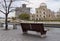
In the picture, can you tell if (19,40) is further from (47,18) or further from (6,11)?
(47,18)

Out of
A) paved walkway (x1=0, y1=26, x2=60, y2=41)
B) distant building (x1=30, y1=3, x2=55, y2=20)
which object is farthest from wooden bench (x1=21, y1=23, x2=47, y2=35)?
distant building (x1=30, y1=3, x2=55, y2=20)

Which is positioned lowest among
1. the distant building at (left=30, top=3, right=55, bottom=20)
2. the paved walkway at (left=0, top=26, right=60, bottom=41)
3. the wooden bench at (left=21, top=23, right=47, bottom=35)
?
the paved walkway at (left=0, top=26, right=60, bottom=41)

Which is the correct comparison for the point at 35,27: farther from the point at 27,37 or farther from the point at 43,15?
the point at 43,15

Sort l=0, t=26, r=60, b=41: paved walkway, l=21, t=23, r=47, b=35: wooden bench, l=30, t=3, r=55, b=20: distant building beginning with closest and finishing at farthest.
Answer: l=0, t=26, r=60, b=41: paved walkway
l=21, t=23, r=47, b=35: wooden bench
l=30, t=3, r=55, b=20: distant building

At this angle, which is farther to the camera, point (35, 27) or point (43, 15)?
point (43, 15)

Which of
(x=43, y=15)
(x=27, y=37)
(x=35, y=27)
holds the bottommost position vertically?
(x=27, y=37)

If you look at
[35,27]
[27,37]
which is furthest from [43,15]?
[27,37]

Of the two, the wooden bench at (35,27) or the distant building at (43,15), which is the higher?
the distant building at (43,15)

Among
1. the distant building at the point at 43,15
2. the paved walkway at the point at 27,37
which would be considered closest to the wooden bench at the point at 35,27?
the paved walkway at the point at 27,37

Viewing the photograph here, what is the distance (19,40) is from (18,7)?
41.1 feet

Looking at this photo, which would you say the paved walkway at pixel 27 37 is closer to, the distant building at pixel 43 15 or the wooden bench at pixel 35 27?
the wooden bench at pixel 35 27

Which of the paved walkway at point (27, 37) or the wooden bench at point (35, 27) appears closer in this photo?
the paved walkway at point (27, 37)

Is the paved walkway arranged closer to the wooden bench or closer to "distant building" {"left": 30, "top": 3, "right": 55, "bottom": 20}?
the wooden bench

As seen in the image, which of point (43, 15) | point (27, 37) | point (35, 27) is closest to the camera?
point (27, 37)
